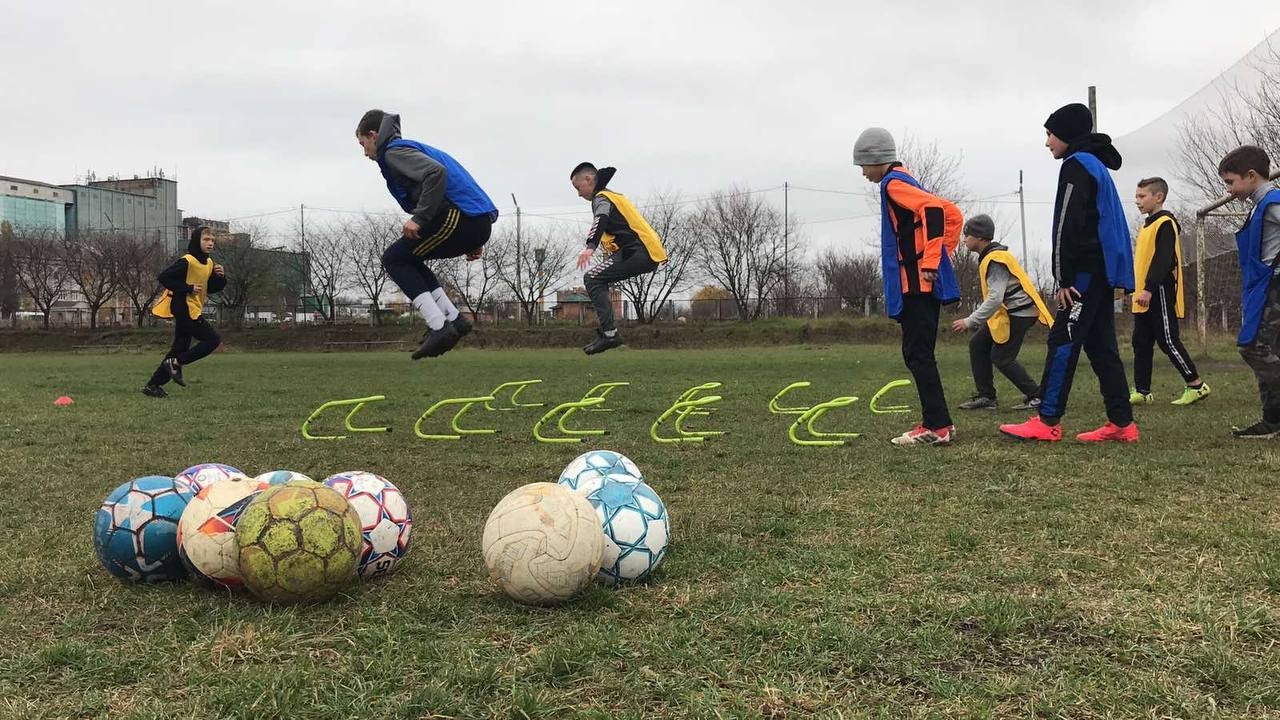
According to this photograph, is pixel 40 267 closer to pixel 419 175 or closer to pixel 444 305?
pixel 444 305

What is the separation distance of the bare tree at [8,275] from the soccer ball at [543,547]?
55.9 meters

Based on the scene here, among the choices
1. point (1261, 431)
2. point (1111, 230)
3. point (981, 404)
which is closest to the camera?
point (1111, 230)

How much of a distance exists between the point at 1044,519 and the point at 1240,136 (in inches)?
625

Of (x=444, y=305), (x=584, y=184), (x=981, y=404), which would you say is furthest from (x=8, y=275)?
(x=981, y=404)

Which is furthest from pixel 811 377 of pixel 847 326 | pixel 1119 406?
pixel 847 326

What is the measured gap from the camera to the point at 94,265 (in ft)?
155

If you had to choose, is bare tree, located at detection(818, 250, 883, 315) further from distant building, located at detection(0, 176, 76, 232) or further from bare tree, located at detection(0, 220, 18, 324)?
distant building, located at detection(0, 176, 76, 232)

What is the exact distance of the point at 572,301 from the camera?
148 feet

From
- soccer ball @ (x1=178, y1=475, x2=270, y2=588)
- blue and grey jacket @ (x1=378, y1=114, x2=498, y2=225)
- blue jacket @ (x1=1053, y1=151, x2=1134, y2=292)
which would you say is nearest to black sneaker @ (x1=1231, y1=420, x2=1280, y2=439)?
blue jacket @ (x1=1053, y1=151, x2=1134, y2=292)

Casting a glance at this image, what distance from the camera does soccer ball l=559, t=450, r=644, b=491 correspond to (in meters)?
3.90

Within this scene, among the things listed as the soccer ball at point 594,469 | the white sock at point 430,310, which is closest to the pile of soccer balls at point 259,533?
the soccer ball at point 594,469

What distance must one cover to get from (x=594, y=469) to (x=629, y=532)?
83cm

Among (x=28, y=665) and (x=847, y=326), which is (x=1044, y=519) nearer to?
(x=28, y=665)

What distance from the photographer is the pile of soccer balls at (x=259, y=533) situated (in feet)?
9.64
